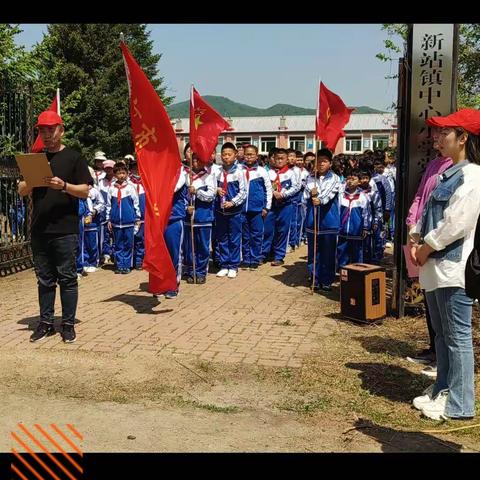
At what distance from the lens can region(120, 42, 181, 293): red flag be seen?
23.5 feet

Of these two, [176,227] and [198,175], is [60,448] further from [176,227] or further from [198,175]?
[198,175]

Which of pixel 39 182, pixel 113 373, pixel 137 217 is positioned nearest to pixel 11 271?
pixel 137 217

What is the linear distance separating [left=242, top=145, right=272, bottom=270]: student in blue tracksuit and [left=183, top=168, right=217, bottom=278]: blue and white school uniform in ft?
4.10

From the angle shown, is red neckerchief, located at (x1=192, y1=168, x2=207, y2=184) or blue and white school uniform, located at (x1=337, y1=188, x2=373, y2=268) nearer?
blue and white school uniform, located at (x1=337, y1=188, x2=373, y2=268)

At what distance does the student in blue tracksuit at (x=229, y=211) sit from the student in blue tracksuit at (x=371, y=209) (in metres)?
2.03

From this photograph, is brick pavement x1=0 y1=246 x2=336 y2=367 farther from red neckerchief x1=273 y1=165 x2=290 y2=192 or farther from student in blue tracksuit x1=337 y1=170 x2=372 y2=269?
red neckerchief x1=273 y1=165 x2=290 y2=192

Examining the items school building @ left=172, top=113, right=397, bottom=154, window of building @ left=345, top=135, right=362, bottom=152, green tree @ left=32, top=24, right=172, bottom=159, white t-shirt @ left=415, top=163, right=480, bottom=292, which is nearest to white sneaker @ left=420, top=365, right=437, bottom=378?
white t-shirt @ left=415, top=163, right=480, bottom=292

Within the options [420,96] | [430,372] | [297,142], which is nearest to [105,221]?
[420,96]

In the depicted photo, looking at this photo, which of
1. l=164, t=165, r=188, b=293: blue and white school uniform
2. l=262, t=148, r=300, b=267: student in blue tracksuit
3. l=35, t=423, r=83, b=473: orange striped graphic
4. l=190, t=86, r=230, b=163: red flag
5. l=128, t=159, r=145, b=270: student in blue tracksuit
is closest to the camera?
l=35, t=423, r=83, b=473: orange striped graphic

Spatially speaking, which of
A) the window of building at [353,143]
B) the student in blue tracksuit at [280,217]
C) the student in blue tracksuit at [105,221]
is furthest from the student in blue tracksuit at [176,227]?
the window of building at [353,143]

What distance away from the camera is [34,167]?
5.75m

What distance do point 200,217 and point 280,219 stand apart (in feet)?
8.22
